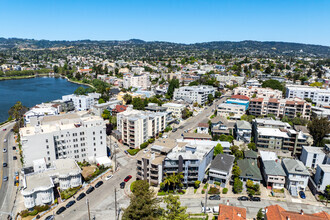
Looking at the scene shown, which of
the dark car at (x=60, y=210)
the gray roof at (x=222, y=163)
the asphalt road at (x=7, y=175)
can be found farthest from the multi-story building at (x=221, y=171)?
the asphalt road at (x=7, y=175)

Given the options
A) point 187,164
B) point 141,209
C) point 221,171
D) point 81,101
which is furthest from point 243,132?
point 81,101

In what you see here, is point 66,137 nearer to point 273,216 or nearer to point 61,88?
point 273,216

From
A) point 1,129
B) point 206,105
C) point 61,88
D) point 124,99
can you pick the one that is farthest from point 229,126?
point 61,88

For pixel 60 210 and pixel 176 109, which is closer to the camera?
pixel 60 210

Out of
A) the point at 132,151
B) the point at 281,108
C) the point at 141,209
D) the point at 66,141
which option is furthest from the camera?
the point at 281,108

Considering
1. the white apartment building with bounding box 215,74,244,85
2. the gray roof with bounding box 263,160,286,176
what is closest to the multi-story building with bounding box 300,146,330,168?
the gray roof with bounding box 263,160,286,176

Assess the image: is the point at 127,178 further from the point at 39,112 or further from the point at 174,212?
the point at 39,112
